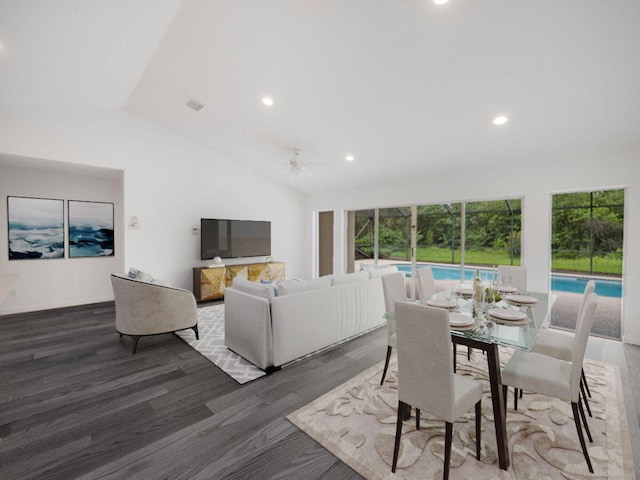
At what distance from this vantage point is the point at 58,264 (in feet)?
17.6

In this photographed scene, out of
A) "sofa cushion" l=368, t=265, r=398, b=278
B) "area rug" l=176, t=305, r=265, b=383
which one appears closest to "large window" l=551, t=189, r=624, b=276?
"sofa cushion" l=368, t=265, r=398, b=278

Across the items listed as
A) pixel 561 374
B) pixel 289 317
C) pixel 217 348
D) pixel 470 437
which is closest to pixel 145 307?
pixel 217 348

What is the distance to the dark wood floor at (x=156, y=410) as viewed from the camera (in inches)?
70.1

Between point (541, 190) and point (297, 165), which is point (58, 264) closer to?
point (297, 165)

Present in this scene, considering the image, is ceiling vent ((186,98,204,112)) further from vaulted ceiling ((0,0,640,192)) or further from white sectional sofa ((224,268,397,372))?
white sectional sofa ((224,268,397,372))

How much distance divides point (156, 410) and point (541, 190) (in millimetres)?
5365

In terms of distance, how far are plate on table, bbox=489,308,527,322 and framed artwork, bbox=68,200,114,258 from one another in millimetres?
6677

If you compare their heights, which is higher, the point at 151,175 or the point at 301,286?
the point at 151,175

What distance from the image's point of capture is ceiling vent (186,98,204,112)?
4.54 m

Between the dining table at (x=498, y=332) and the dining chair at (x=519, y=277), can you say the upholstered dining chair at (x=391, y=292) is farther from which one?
the dining chair at (x=519, y=277)

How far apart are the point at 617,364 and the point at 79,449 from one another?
16.1ft

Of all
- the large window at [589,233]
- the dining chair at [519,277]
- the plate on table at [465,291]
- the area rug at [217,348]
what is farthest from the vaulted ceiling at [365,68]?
the large window at [589,233]

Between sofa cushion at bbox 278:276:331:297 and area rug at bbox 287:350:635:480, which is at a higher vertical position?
sofa cushion at bbox 278:276:331:297

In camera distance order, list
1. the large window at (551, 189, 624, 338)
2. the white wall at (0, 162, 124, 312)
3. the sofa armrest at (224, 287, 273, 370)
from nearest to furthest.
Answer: the sofa armrest at (224, 287, 273, 370)
the white wall at (0, 162, 124, 312)
the large window at (551, 189, 624, 338)
